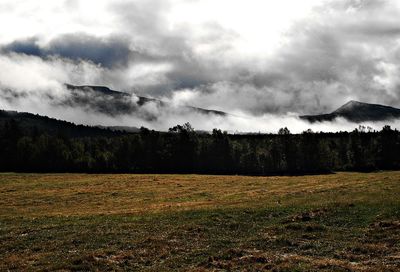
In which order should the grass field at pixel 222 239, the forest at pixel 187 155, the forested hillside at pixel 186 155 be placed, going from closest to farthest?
the grass field at pixel 222 239, the forest at pixel 187 155, the forested hillside at pixel 186 155

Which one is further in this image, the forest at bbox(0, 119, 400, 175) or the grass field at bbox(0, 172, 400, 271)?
the forest at bbox(0, 119, 400, 175)

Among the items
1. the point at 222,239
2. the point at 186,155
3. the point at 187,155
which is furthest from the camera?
the point at 187,155

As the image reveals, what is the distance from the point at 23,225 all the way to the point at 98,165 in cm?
13065

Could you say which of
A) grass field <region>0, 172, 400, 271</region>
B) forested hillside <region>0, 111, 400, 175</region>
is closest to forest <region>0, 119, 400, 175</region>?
forested hillside <region>0, 111, 400, 175</region>

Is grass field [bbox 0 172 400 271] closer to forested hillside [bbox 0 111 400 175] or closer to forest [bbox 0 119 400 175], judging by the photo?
forest [bbox 0 119 400 175]

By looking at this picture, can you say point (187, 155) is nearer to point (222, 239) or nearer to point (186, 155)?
point (186, 155)

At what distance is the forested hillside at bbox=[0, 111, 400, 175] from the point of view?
168 metres

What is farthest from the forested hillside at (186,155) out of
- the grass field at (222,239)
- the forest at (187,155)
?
the grass field at (222,239)

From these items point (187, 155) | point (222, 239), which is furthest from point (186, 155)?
point (222, 239)

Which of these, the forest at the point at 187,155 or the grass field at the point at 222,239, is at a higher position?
the forest at the point at 187,155

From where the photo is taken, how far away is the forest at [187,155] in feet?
550

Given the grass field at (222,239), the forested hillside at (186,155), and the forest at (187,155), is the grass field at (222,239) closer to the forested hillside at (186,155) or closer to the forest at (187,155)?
the forest at (187,155)

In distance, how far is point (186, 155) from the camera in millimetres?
180375

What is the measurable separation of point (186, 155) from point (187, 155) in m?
0.41
